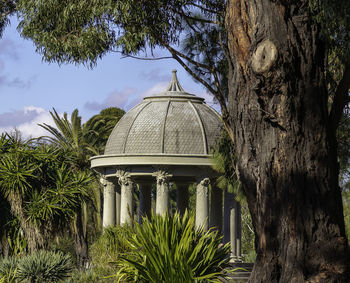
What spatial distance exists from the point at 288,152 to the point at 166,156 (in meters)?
24.4

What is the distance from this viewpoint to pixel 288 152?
1388 cm

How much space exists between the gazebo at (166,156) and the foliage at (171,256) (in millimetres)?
19436

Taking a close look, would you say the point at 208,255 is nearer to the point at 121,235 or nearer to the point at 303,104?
the point at 303,104

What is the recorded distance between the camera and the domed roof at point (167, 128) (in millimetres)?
39531

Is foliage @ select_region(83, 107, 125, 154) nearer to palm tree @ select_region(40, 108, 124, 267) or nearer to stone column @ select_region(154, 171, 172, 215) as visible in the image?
palm tree @ select_region(40, 108, 124, 267)

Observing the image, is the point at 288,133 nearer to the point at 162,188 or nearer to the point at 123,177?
the point at 162,188

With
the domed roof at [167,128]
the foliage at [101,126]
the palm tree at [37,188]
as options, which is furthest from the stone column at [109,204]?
the foliage at [101,126]

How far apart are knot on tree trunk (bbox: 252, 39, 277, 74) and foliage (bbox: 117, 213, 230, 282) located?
5.03 metres

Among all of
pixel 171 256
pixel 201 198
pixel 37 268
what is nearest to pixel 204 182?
pixel 201 198

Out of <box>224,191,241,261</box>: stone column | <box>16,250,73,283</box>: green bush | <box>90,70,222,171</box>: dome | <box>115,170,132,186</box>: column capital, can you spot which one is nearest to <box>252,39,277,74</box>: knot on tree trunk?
<box>16,250,73,283</box>: green bush

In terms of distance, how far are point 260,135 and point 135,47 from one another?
31.6 feet

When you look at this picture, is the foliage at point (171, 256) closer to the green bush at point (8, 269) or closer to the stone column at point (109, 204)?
the green bush at point (8, 269)

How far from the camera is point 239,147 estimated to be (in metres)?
14.9

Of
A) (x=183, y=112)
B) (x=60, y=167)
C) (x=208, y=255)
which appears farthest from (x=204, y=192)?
(x=208, y=255)
